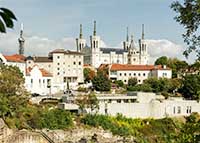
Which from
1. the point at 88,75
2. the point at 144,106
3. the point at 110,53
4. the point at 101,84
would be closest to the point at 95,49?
the point at 110,53

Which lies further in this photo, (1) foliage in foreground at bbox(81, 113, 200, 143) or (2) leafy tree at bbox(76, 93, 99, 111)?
(2) leafy tree at bbox(76, 93, 99, 111)

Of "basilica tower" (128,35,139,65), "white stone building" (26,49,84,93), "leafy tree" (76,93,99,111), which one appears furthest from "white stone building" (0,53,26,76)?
"basilica tower" (128,35,139,65)

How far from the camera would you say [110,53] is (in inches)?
3076

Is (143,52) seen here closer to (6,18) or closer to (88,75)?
(88,75)

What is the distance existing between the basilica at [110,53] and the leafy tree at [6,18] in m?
72.9

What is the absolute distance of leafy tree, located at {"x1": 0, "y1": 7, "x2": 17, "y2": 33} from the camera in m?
2.53

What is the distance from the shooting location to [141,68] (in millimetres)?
64875

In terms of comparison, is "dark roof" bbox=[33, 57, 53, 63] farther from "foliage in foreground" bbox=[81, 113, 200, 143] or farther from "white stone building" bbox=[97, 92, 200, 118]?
"foliage in foreground" bbox=[81, 113, 200, 143]

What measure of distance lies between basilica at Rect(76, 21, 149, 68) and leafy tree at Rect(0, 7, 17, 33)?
72947mm

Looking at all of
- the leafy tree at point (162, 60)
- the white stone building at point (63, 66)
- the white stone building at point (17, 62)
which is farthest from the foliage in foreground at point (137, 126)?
the leafy tree at point (162, 60)

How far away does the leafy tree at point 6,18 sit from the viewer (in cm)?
253

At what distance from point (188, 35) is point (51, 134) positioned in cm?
2368

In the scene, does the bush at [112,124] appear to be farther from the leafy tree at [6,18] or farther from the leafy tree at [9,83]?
the leafy tree at [6,18]

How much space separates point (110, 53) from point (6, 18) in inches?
2978
